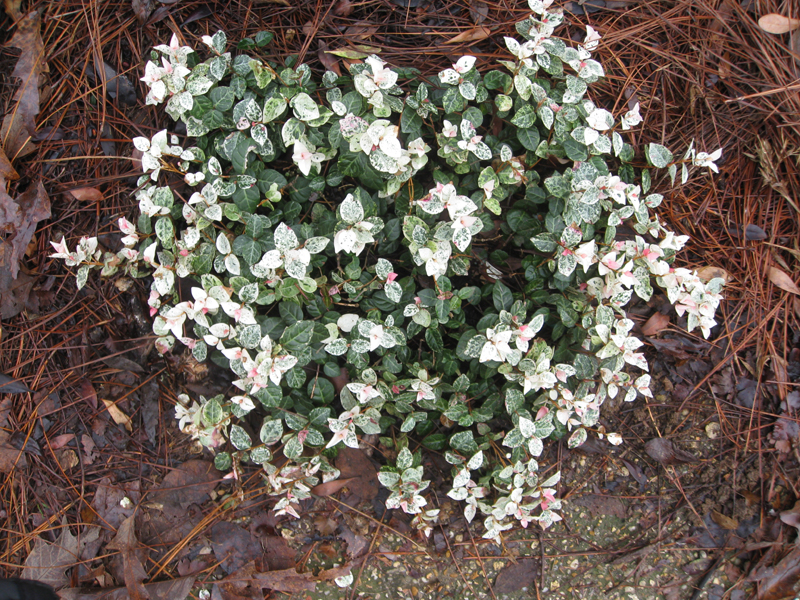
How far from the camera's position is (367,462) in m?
2.47

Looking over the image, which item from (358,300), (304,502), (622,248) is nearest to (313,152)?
(358,300)

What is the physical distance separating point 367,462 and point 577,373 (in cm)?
109

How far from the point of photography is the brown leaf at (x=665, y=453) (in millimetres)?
2568

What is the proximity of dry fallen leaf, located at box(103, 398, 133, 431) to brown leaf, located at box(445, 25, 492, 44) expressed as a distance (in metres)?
2.42

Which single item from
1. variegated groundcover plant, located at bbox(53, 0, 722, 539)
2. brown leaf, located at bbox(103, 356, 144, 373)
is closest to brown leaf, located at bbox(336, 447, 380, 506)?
variegated groundcover plant, located at bbox(53, 0, 722, 539)

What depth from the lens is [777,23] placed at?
247 centimetres

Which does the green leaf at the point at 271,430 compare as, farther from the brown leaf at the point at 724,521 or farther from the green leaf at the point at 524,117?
the brown leaf at the point at 724,521

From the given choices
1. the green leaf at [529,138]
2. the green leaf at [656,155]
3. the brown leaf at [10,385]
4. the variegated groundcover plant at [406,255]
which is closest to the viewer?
the variegated groundcover plant at [406,255]

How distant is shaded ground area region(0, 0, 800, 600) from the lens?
2461 mm

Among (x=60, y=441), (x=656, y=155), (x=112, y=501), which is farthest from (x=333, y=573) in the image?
(x=656, y=155)

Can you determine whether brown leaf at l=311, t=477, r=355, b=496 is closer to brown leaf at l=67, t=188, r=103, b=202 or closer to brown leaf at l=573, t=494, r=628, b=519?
brown leaf at l=573, t=494, r=628, b=519

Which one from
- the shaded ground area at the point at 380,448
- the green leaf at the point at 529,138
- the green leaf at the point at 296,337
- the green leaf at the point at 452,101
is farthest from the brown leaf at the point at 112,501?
the green leaf at the point at 529,138

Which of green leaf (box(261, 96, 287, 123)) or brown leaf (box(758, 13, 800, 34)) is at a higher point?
brown leaf (box(758, 13, 800, 34))

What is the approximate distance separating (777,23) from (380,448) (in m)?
2.87
